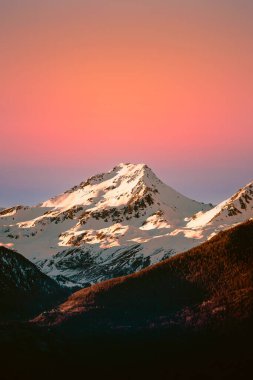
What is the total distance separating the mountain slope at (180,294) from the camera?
136 m

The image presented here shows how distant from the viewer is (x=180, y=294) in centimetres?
14938

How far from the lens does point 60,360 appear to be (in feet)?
427

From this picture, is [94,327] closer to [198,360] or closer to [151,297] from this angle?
[151,297]

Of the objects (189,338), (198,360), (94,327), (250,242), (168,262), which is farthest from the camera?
(168,262)

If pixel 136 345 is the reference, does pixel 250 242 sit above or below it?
above

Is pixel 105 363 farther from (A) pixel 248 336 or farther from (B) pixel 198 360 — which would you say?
(A) pixel 248 336

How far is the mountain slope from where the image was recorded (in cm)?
13600

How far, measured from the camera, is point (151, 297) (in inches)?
6132

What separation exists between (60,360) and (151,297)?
1293 inches

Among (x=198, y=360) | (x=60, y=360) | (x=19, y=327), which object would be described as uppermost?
(x=19, y=327)

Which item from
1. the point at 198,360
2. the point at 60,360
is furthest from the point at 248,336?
the point at 60,360

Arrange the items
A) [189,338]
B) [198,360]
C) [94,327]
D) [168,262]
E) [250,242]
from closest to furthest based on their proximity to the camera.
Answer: [198,360] → [189,338] → [94,327] → [250,242] → [168,262]

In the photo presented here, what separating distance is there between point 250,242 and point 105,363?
50.1 meters

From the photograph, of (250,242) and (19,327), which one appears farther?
(250,242)
